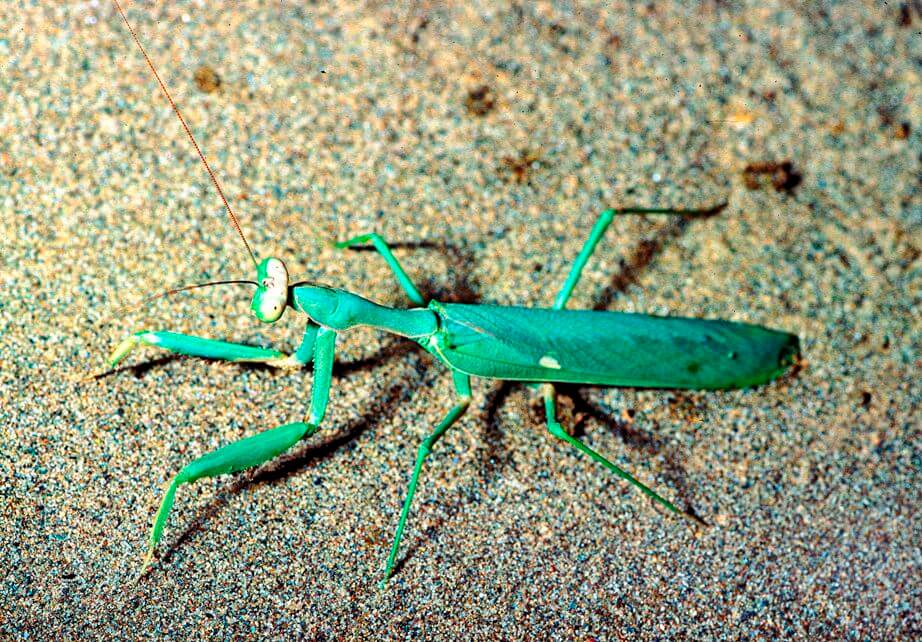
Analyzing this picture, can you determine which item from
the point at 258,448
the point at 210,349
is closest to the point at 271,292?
the point at 210,349

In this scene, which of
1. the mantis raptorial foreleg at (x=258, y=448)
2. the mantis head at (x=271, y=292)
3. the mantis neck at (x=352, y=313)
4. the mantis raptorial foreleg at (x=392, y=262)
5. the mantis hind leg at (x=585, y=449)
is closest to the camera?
the mantis raptorial foreleg at (x=258, y=448)

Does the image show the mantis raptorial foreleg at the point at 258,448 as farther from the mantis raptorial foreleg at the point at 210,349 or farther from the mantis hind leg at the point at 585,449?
the mantis hind leg at the point at 585,449

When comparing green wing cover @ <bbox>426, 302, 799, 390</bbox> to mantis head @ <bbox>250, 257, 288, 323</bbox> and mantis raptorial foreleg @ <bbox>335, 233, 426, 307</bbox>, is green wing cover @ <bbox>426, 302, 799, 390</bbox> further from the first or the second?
mantis head @ <bbox>250, 257, 288, 323</bbox>

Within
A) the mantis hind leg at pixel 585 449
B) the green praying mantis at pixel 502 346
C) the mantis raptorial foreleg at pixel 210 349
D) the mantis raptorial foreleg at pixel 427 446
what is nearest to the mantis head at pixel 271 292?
the green praying mantis at pixel 502 346

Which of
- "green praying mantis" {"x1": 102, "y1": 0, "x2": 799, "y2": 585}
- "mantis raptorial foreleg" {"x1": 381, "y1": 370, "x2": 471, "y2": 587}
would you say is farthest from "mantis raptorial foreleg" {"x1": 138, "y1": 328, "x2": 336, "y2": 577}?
"mantis raptorial foreleg" {"x1": 381, "y1": 370, "x2": 471, "y2": 587}

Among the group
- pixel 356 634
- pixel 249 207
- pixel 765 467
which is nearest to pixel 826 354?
pixel 765 467
